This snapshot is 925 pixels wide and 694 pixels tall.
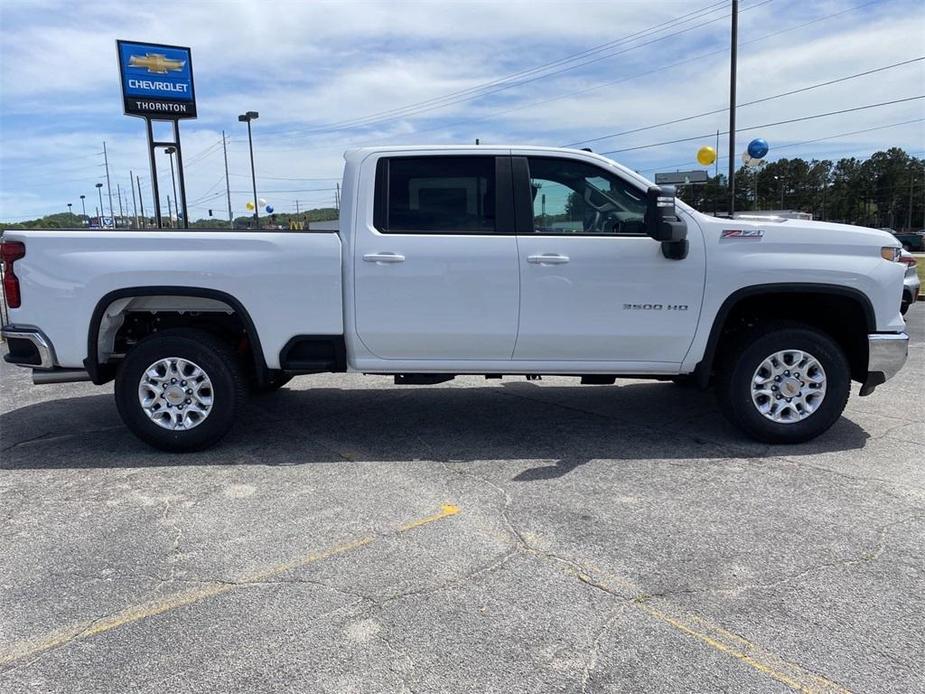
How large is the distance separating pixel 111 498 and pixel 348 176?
2.59 meters

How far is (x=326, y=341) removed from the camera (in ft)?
16.2

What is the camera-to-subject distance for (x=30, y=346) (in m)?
4.87

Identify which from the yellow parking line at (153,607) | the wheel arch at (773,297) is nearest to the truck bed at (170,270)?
the yellow parking line at (153,607)

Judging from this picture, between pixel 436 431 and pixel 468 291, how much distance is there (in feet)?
4.19

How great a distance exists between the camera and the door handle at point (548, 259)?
15.7 feet

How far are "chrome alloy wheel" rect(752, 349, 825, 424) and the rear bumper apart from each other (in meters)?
4.91

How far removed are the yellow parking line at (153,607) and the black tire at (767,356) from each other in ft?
9.40

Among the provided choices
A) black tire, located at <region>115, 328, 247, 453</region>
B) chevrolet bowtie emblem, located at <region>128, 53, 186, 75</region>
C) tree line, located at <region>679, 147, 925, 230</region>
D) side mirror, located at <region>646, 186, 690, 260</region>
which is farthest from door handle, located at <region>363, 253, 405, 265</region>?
tree line, located at <region>679, 147, 925, 230</region>

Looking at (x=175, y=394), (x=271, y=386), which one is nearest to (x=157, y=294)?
(x=175, y=394)

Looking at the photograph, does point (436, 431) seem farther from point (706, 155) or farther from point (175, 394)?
point (706, 155)

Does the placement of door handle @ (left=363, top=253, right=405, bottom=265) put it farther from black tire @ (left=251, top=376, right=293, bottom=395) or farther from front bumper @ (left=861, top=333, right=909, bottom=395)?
front bumper @ (left=861, top=333, right=909, bottom=395)

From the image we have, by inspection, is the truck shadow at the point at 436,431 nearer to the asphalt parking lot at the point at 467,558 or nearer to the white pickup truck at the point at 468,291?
the asphalt parking lot at the point at 467,558

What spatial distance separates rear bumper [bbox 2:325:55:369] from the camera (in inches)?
190

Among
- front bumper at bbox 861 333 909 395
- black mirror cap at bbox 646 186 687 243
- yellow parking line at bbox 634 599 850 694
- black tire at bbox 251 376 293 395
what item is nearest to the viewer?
yellow parking line at bbox 634 599 850 694
